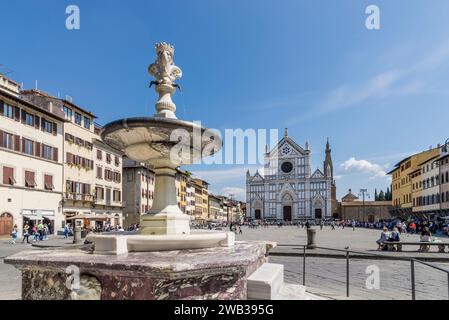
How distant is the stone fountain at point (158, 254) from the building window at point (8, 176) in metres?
26.6

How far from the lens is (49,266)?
4.69 m

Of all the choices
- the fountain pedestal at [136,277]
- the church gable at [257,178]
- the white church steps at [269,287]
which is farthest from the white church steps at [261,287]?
the church gable at [257,178]

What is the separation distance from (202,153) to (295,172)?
9427 centimetres

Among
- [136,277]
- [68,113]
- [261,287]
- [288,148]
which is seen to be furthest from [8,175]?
[288,148]

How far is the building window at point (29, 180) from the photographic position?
3248 cm

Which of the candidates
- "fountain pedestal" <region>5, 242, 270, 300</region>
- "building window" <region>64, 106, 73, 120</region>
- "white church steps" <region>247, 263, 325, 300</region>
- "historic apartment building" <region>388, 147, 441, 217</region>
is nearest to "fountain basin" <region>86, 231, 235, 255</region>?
"fountain pedestal" <region>5, 242, 270, 300</region>

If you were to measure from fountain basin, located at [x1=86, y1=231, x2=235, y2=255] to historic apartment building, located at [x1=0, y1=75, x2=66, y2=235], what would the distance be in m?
28.5

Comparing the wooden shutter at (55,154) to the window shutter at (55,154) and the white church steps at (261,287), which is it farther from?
the white church steps at (261,287)

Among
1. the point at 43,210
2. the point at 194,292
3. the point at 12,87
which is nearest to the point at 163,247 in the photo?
the point at 194,292

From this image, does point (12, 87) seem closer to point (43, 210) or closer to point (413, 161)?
point (43, 210)

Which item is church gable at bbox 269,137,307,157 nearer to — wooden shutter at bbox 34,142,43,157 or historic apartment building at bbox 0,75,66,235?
historic apartment building at bbox 0,75,66,235

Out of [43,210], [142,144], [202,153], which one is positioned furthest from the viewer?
[43,210]

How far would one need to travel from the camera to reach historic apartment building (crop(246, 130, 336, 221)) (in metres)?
96.0

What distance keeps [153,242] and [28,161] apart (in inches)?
1225
